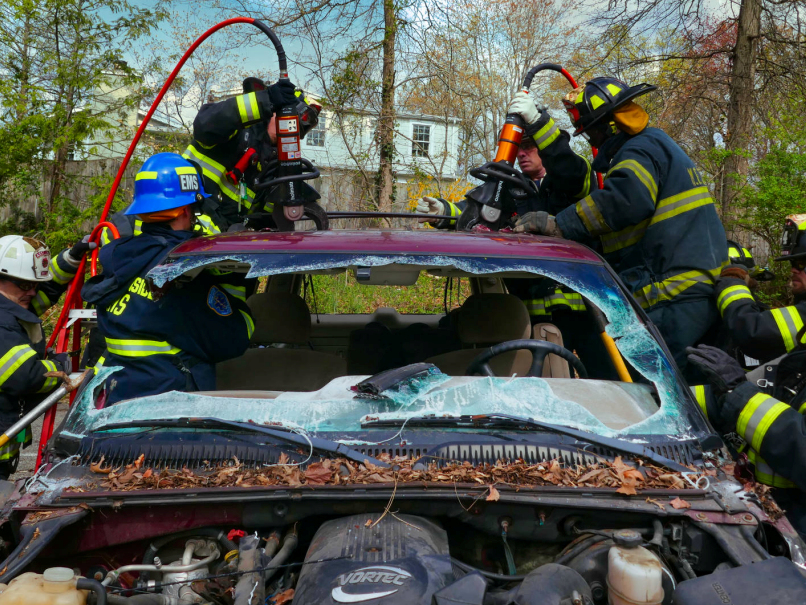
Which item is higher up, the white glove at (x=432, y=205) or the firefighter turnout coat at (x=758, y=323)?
the white glove at (x=432, y=205)

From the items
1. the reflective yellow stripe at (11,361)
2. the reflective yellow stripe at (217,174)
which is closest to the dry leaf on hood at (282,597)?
the reflective yellow stripe at (11,361)

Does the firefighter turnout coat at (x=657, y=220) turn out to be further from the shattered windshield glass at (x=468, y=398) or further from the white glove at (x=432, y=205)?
the white glove at (x=432, y=205)

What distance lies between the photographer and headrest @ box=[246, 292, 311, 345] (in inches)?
148

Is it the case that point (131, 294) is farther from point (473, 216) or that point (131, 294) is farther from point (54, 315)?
point (54, 315)

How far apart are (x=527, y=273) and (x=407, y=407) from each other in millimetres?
867

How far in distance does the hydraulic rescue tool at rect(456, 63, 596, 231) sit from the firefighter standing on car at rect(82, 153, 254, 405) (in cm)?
152

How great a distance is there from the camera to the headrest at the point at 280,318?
377 cm

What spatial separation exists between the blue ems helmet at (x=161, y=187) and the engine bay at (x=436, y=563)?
1.66 metres

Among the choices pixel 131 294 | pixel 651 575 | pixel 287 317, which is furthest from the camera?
pixel 287 317

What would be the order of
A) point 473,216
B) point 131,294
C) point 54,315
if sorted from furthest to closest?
point 54,315 → point 473,216 → point 131,294

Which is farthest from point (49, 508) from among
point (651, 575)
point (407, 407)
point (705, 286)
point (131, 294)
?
point (705, 286)

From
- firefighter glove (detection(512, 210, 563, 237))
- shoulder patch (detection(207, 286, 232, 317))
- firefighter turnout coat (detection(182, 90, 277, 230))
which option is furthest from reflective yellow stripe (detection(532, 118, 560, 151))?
shoulder patch (detection(207, 286, 232, 317))

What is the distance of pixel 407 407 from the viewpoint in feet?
7.36

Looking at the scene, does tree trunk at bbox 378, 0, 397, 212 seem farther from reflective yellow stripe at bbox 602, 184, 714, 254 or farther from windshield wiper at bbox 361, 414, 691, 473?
windshield wiper at bbox 361, 414, 691, 473
